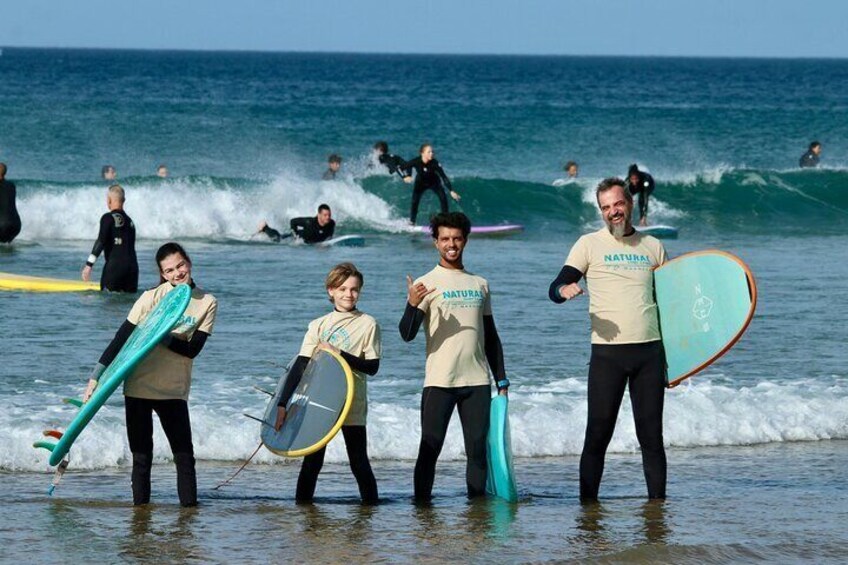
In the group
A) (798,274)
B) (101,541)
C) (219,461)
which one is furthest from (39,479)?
(798,274)

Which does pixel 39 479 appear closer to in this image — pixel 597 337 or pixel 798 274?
pixel 597 337

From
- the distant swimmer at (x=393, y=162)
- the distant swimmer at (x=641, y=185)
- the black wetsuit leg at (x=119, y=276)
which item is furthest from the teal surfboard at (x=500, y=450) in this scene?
the distant swimmer at (x=641, y=185)

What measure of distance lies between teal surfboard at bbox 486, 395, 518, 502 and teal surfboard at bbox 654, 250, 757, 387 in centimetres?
80

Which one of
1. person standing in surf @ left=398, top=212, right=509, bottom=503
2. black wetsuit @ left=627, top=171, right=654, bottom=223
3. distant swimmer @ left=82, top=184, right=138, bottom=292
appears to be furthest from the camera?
black wetsuit @ left=627, top=171, right=654, bottom=223

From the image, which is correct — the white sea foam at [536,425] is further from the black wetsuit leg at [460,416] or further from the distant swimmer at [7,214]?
the distant swimmer at [7,214]

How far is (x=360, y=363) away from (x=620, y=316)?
4.00 feet

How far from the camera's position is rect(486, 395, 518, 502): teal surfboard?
6938 millimetres

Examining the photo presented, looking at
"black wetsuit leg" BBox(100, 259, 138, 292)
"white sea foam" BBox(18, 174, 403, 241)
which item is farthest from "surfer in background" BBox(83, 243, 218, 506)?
"white sea foam" BBox(18, 174, 403, 241)

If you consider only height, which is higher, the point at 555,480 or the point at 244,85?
the point at 244,85

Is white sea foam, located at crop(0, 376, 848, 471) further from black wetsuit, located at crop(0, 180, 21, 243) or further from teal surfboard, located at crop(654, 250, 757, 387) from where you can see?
black wetsuit, located at crop(0, 180, 21, 243)

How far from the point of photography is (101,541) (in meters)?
6.24

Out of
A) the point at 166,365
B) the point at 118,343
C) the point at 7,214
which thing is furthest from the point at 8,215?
the point at 166,365

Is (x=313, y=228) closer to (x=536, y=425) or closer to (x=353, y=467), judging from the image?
(x=536, y=425)

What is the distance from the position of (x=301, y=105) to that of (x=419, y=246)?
39.7 meters
